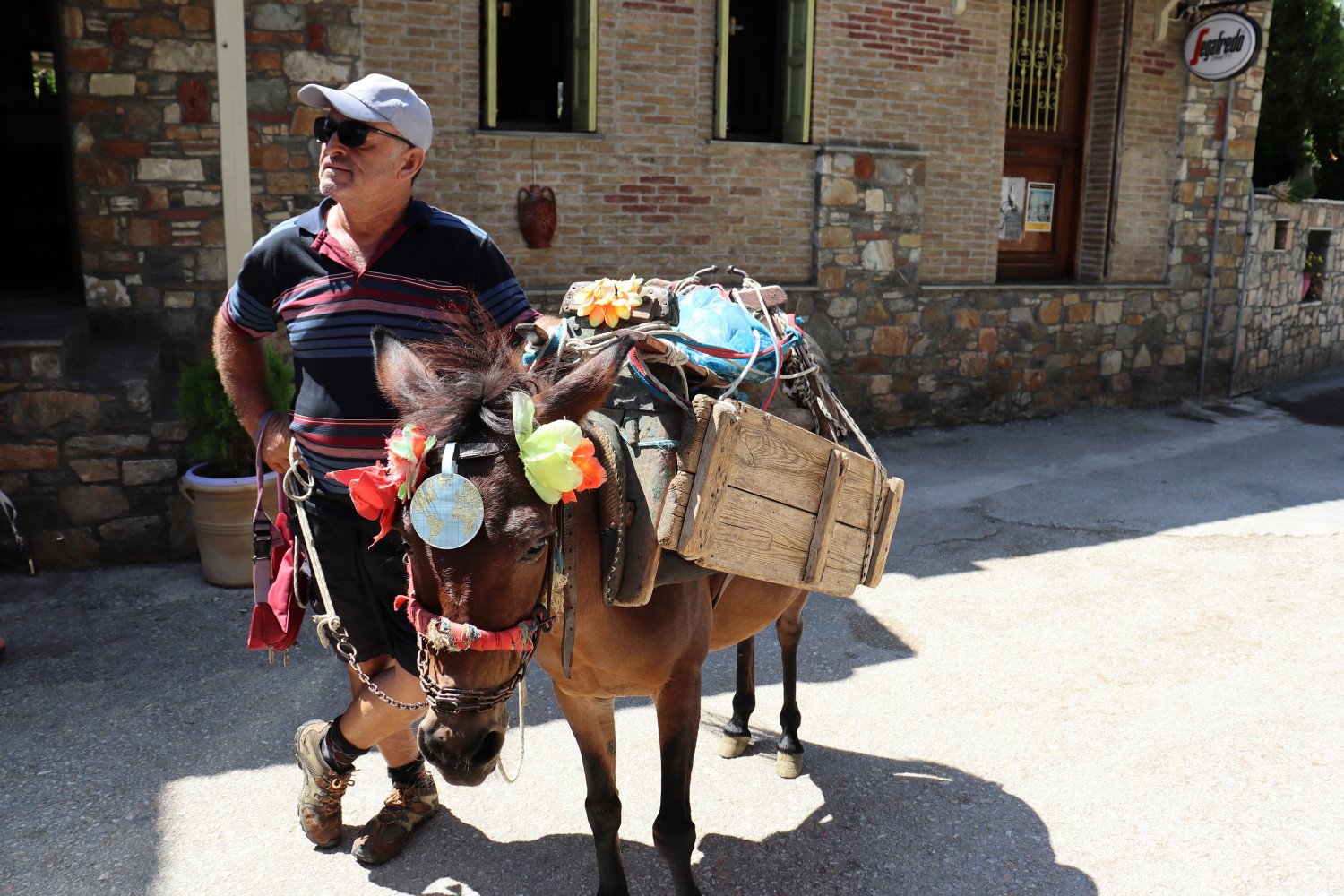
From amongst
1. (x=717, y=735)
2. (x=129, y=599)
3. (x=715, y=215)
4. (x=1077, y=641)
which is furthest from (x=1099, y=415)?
(x=129, y=599)

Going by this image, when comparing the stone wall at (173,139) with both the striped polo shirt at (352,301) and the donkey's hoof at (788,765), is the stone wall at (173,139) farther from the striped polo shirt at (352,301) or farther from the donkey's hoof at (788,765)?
the donkey's hoof at (788,765)

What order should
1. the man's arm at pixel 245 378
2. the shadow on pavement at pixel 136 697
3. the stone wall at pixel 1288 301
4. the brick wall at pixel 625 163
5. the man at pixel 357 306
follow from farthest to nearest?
the stone wall at pixel 1288 301, the brick wall at pixel 625 163, the shadow on pavement at pixel 136 697, the man's arm at pixel 245 378, the man at pixel 357 306

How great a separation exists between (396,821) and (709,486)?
5.39 ft

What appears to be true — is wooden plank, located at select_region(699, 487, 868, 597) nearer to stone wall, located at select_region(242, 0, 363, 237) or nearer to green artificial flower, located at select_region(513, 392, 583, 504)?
green artificial flower, located at select_region(513, 392, 583, 504)

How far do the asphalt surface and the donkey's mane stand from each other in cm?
167

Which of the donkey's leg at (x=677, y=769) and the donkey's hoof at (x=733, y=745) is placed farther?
the donkey's hoof at (x=733, y=745)

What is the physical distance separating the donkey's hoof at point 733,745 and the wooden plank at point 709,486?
167 centimetres

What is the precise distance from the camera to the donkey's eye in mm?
2029

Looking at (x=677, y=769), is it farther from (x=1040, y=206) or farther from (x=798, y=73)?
(x=1040, y=206)

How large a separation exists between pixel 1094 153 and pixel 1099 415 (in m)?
2.76

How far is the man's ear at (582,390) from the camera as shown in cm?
213

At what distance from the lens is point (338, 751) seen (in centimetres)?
314

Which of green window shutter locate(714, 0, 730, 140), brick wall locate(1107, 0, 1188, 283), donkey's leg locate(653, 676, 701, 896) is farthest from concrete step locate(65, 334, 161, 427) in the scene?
brick wall locate(1107, 0, 1188, 283)

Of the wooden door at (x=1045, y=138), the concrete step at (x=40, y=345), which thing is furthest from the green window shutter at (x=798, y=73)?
the concrete step at (x=40, y=345)
